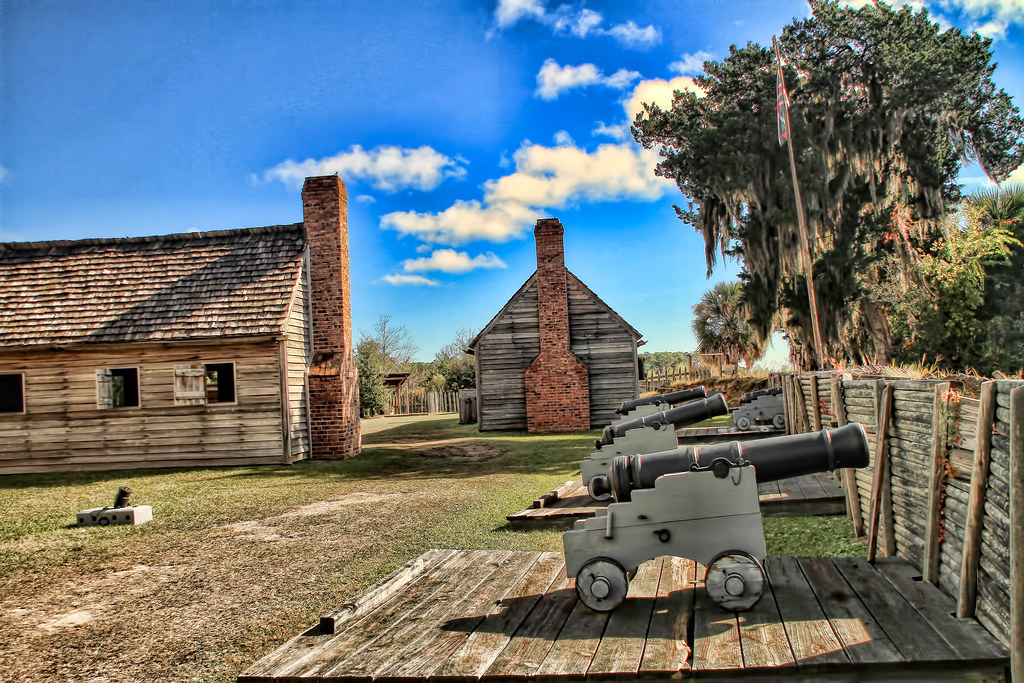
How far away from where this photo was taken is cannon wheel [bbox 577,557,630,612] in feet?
13.9

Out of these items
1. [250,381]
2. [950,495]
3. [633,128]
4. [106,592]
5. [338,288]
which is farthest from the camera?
[633,128]

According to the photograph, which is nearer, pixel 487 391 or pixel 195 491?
pixel 195 491

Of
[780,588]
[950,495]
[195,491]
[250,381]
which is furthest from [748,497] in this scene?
[250,381]

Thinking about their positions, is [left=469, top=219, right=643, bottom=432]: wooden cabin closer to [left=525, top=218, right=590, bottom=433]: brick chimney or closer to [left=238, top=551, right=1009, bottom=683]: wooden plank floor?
[left=525, top=218, right=590, bottom=433]: brick chimney

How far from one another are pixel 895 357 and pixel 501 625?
2234 centimetres

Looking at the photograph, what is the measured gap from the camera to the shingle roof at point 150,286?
52.5 ft

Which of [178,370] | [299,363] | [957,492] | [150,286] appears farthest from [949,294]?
[150,286]

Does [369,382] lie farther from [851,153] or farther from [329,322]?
[851,153]

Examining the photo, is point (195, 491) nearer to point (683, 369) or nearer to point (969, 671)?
point (969, 671)

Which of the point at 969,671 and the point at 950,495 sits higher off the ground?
the point at 950,495

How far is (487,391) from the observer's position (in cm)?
2291

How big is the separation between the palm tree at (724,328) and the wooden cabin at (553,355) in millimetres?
20780

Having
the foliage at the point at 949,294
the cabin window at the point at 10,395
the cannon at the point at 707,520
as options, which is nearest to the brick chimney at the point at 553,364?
the foliage at the point at 949,294

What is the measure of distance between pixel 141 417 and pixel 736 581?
598 inches
